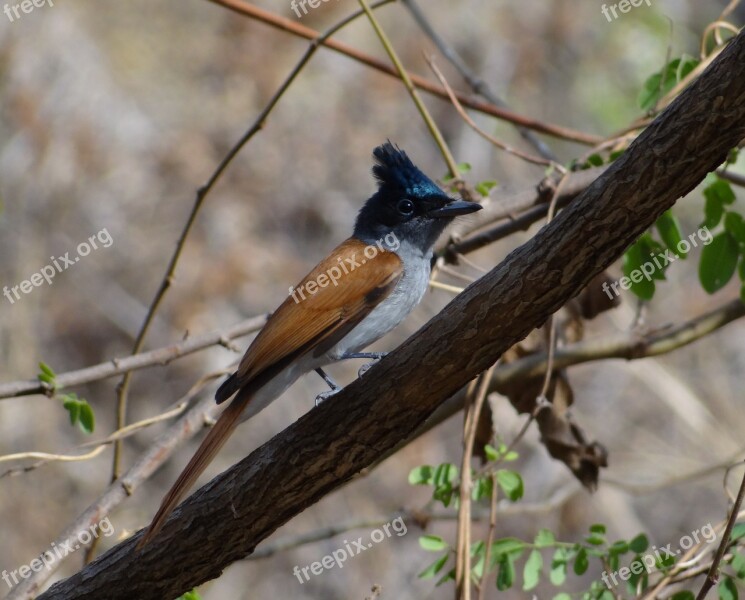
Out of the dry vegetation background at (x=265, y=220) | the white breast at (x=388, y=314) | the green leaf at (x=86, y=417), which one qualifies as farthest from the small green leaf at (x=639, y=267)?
the dry vegetation background at (x=265, y=220)

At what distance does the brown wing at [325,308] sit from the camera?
131 inches

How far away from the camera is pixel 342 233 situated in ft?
32.5

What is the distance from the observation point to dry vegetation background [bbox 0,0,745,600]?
8.27 meters

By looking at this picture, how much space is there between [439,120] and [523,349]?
671cm

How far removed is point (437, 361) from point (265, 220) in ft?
24.7

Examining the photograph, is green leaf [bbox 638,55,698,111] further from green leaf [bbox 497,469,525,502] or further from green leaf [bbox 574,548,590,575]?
green leaf [bbox 574,548,590,575]

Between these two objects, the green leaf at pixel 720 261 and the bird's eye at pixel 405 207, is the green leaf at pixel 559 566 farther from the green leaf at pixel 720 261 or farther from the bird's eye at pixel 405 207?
the bird's eye at pixel 405 207

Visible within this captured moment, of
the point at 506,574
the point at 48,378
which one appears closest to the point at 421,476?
the point at 506,574

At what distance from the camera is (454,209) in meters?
3.72

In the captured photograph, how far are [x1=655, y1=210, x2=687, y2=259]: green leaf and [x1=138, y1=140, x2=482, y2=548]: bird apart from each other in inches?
29.0

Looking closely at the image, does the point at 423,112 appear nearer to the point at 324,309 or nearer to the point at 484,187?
the point at 484,187

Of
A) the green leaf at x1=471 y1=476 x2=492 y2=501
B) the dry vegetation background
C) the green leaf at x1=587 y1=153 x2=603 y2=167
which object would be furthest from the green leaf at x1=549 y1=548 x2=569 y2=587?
the dry vegetation background

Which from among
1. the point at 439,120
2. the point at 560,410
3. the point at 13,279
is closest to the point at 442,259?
the point at 560,410

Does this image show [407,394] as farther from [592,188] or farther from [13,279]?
[13,279]
